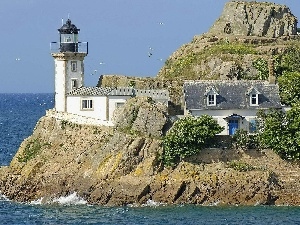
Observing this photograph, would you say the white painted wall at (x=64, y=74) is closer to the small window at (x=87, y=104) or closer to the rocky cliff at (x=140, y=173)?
the small window at (x=87, y=104)

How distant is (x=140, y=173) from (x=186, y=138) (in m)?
3.61

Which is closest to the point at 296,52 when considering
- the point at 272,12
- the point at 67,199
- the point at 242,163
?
the point at 272,12

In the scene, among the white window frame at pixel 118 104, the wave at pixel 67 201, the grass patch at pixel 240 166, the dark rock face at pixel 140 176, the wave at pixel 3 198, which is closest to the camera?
the dark rock face at pixel 140 176

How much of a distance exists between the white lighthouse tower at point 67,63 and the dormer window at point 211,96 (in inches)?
399

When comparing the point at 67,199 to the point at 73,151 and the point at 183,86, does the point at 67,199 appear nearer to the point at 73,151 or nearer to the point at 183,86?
the point at 73,151

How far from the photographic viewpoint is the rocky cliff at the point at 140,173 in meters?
61.5

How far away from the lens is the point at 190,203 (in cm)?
6144

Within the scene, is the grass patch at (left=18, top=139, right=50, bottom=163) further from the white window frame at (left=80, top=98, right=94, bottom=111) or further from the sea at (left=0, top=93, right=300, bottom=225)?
the sea at (left=0, top=93, right=300, bottom=225)

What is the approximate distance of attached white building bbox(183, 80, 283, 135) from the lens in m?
66.2

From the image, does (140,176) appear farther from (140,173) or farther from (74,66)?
(74,66)

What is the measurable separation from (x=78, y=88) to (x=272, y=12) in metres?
21.1

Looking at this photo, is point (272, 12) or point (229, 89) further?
point (272, 12)

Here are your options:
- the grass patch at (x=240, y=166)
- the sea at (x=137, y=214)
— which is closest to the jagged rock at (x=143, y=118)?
the grass patch at (x=240, y=166)

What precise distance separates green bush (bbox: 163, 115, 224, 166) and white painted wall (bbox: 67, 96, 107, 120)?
689 centimetres
